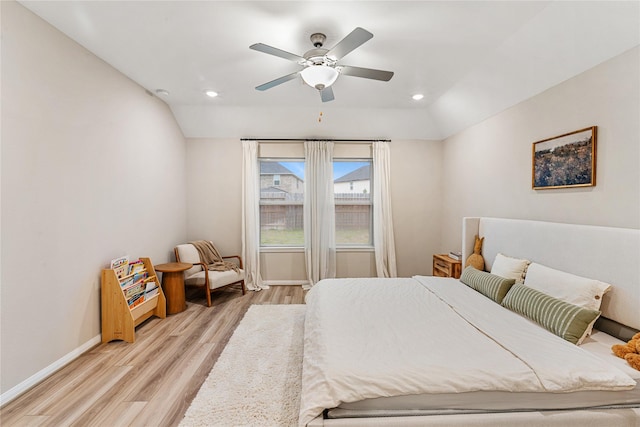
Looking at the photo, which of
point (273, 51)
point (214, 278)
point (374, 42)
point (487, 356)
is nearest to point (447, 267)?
point (487, 356)

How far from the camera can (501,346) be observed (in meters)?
1.69

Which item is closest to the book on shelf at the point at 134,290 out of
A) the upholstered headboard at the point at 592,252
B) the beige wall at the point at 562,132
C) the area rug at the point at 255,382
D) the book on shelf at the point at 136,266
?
the book on shelf at the point at 136,266

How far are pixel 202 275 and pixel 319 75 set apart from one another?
305 centimetres

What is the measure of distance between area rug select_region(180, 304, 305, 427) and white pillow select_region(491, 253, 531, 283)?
2.10m

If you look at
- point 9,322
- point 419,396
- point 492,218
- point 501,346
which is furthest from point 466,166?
point 9,322

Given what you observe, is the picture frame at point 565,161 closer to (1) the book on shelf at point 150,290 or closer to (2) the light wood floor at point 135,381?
(2) the light wood floor at point 135,381

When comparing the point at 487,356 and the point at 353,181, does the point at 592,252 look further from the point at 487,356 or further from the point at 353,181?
the point at 353,181

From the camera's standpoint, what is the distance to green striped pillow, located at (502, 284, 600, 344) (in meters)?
1.77

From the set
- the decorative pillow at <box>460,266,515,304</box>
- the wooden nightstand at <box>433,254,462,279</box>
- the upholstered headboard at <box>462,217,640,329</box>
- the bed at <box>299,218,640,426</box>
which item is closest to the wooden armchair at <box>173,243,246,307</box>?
the bed at <box>299,218,640,426</box>

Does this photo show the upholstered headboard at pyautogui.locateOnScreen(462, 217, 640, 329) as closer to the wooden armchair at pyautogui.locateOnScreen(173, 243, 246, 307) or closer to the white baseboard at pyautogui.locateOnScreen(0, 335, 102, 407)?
the wooden armchair at pyautogui.locateOnScreen(173, 243, 246, 307)

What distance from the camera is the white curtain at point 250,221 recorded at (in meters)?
4.60

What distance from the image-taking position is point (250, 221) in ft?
15.1

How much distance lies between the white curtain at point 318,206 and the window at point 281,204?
1.02 ft

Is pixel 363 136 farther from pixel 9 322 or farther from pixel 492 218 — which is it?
pixel 9 322
